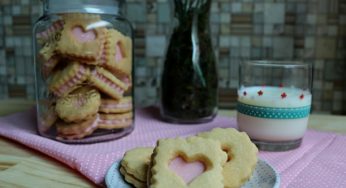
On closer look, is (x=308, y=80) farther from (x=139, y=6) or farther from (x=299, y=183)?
(x=139, y=6)

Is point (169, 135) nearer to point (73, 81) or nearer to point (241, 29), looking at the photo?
point (73, 81)

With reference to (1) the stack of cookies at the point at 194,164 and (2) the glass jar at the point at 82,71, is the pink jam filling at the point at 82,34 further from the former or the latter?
(1) the stack of cookies at the point at 194,164

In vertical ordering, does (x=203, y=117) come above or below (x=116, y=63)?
below

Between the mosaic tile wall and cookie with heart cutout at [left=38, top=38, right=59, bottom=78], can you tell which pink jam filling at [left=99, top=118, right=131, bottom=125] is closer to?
cookie with heart cutout at [left=38, top=38, right=59, bottom=78]

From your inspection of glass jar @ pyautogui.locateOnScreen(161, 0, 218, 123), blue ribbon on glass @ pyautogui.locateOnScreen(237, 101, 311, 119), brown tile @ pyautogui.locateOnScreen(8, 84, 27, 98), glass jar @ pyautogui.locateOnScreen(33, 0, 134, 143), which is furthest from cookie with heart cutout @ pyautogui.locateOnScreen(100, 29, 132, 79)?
brown tile @ pyautogui.locateOnScreen(8, 84, 27, 98)

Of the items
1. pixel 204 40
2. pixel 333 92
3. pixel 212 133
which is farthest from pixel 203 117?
pixel 333 92

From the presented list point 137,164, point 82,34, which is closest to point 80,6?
point 82,34
